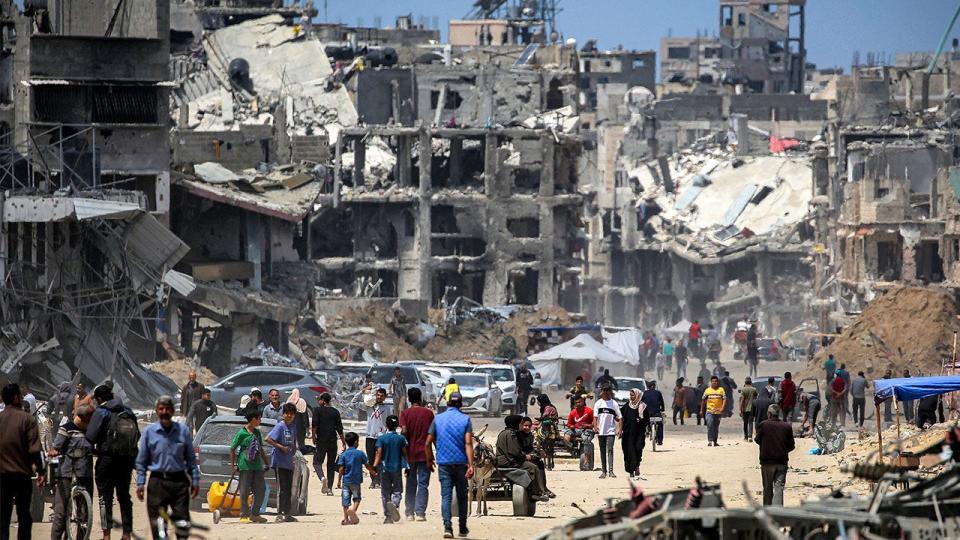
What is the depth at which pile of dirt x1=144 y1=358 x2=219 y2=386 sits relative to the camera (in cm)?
4038

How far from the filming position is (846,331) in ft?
165

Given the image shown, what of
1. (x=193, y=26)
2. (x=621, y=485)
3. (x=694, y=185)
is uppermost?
(x=193, y=26)

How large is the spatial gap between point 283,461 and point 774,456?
5237mm

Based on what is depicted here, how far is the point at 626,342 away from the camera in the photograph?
52.6 m

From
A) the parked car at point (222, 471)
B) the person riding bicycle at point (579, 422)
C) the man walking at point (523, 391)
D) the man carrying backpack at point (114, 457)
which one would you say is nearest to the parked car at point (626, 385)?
the man walking at point (523, 391)

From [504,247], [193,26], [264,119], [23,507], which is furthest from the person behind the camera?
[193,26]

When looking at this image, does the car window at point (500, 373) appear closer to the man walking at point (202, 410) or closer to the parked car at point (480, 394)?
the parked car at point (480, 394)

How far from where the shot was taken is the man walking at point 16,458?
15.8m

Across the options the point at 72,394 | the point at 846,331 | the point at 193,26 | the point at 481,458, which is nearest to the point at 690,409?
the point at 846,331

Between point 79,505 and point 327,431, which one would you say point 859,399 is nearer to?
point 327,431

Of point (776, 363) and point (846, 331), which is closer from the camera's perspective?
point (846, 331)

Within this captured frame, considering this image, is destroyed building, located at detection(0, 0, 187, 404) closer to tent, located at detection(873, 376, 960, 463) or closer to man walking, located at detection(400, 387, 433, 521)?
tent, located at detection(873, 376, 960, 463)

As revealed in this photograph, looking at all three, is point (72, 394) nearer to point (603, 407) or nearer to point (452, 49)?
point (603, 407)

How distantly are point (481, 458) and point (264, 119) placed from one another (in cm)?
5290
